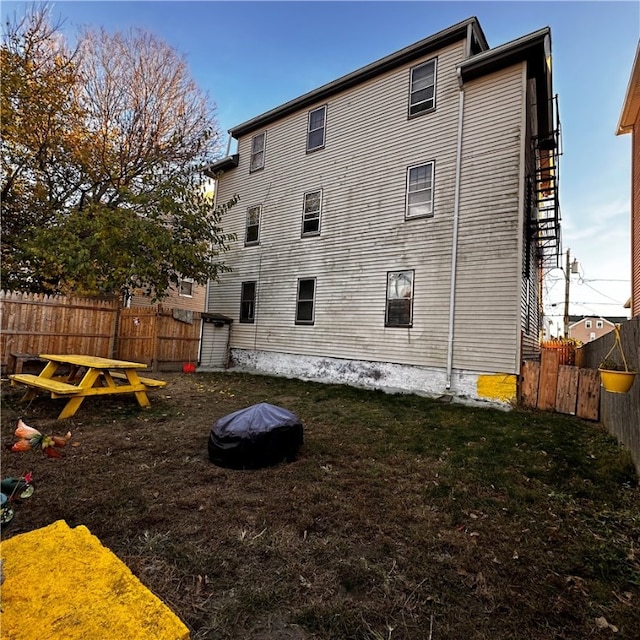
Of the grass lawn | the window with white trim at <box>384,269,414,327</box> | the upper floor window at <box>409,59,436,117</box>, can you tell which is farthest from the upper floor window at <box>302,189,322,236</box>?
the grass lawn

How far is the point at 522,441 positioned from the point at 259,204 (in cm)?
1124

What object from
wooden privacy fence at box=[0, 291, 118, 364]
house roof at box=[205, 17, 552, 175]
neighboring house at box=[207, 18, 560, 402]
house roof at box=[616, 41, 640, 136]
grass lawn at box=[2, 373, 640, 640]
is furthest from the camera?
wooden privacy fence at box=[0, 291, 118, 364]

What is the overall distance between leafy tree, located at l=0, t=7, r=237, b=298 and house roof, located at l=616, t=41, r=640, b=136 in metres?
11.9

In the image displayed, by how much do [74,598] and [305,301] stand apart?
32.9 ft

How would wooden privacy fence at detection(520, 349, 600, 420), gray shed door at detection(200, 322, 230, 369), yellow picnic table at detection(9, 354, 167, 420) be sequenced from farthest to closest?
gray shed door at detection(200, 322, 230, 369)
wooden privacy fence at detection(520, 349, 600, 420)
yellow picnic table at detection(9, 354, 167, 420)

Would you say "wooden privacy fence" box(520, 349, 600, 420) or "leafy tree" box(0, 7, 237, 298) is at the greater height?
"leafy tree" box(0, 7, 237, 298)

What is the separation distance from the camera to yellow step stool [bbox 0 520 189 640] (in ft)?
4.75

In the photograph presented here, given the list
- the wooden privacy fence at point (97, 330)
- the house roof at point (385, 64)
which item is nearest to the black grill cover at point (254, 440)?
the wooden privacy fence at point (97, 330)

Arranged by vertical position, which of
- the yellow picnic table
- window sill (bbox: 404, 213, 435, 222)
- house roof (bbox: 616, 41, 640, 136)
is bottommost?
the yellow picnic table

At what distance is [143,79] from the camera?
48.3 ft

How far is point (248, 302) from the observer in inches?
515

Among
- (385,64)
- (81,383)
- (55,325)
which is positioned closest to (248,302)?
(55,325)

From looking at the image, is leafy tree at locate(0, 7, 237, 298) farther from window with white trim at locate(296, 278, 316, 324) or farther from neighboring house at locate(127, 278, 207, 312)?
neighboring house at locate(127, 278, 207, 312)

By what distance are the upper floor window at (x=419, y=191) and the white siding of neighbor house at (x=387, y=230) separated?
0.62ft
